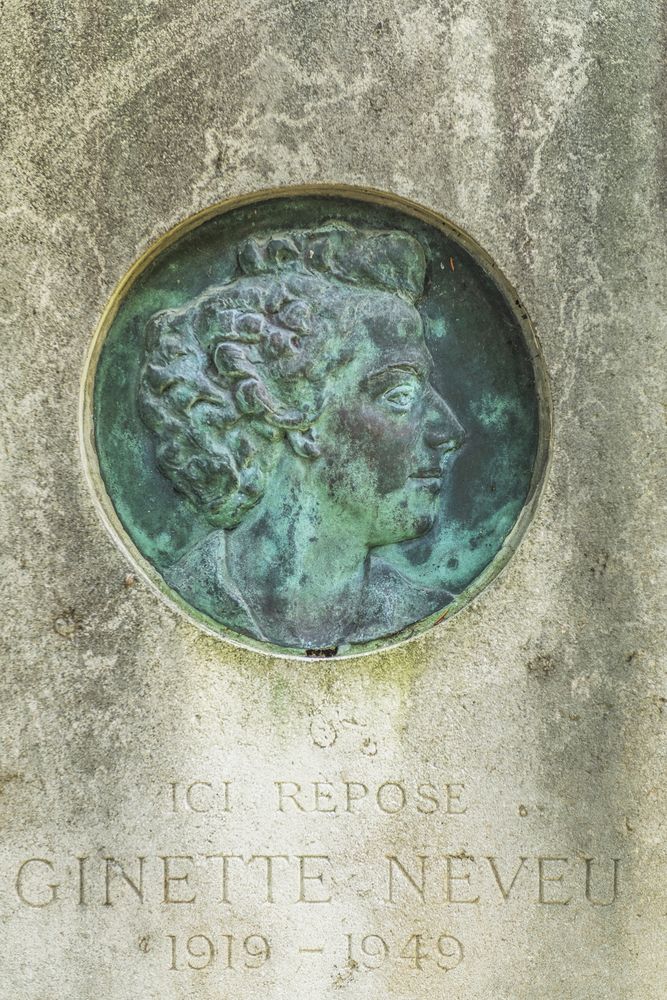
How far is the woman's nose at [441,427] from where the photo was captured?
3701 mm

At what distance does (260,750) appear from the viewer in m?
3.63

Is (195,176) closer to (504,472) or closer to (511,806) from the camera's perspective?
(504,472)

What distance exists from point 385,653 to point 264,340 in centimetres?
111

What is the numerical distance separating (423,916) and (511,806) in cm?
47

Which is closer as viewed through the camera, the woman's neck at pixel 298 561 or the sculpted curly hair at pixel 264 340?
the sculpted curly hair at pixel 264 340

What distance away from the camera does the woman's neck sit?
3754mm

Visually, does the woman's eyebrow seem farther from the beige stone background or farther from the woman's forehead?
the beige stone background

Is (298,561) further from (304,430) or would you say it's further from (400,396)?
(400,396)

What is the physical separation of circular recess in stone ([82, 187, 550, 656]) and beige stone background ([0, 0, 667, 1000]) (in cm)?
13

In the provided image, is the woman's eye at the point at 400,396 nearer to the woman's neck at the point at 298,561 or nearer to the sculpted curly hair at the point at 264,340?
the sculpted curly hair at the point at 264,340

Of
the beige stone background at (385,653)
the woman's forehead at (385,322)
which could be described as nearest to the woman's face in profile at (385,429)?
the woman's forehead at (385,322)

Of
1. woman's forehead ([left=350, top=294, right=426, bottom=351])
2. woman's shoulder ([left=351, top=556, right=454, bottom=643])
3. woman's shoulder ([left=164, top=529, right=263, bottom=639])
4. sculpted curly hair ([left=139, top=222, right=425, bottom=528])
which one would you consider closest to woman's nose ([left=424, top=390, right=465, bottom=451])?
woman's forehead ([left=350, top=294, right=426, bottom=351])

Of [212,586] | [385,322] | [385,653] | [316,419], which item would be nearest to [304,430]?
[316,419]

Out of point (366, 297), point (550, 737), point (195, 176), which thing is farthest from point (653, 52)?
point (550, 737)
